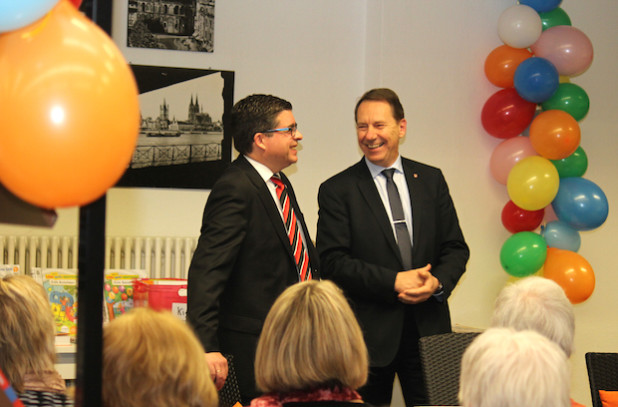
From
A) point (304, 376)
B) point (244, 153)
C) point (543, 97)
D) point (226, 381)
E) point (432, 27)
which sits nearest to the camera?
point (304, 376)

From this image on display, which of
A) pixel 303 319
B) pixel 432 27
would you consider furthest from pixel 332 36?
pixel 303 319

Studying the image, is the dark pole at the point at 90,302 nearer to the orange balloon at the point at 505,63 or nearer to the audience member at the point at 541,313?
the audience member at the point at 541,313

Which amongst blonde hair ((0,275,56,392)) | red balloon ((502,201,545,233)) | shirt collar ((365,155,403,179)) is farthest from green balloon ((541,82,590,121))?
blonde hair ((0,275,56,392))

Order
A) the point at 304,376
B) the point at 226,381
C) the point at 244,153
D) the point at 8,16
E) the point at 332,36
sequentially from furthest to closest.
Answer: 1. the point at 332,36
2. the point at 244,153
3. the point at 226,381
4. the point at 304,376
5. the point at 8,16

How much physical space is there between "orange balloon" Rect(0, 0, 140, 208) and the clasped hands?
222 cm

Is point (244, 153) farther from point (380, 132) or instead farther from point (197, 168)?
point (197, 168)

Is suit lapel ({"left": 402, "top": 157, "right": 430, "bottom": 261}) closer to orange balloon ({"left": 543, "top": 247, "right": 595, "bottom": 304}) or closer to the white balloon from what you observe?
orange balloon ({"left": 543, "top": 247, "right": 595, "bottom": 304})

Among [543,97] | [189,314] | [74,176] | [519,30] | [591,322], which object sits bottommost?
[591,322]

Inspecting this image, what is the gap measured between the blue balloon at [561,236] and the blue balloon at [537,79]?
80 cm

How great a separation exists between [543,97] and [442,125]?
2.46 feet

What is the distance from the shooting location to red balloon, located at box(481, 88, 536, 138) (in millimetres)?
4695

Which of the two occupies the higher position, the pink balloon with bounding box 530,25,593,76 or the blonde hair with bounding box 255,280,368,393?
the pink balloon with bounding box 530,25,593,76

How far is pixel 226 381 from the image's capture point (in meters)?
2.62

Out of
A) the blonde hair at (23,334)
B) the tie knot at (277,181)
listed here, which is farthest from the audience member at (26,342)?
the tie knot at (277,181)
